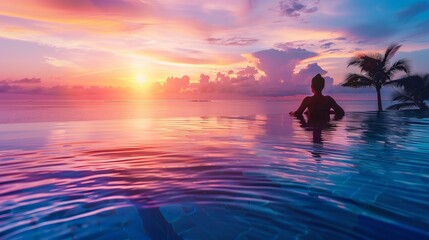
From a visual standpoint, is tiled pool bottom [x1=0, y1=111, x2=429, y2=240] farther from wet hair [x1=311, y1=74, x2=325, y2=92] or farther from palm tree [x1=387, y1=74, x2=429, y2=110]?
palm tree [x1=387, y1=74, x2=429, y2=110]

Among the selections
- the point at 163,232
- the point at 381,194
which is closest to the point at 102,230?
the point at 163,232

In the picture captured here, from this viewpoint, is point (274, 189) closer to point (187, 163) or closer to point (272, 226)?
point (272, 226)

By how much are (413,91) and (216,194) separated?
2886 cm

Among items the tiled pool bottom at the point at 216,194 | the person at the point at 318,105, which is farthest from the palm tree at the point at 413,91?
the tiled pool bottom at the point at 216,194

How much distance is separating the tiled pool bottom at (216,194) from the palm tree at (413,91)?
2247 centimetres

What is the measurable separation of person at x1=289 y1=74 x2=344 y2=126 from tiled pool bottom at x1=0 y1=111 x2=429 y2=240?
7217 millimetres

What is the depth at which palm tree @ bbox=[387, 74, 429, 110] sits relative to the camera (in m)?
26.0

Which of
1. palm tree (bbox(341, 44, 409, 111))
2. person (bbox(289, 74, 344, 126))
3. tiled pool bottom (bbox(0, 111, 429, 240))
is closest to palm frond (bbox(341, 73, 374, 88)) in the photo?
palm tree (bbox(341, 44, 409, 111))

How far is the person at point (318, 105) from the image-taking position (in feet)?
46.1

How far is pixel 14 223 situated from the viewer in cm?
319

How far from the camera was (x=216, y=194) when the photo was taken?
13.4ft

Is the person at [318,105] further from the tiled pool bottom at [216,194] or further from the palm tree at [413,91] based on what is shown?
the palm tree at [413,91]

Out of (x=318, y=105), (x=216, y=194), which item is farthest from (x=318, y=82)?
(x=216, y=194)

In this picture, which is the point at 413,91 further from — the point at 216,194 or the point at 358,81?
the point at 216,194
